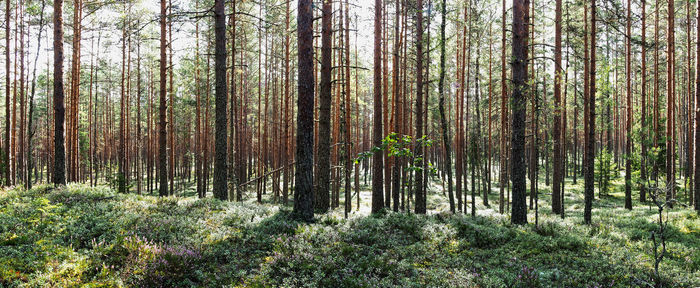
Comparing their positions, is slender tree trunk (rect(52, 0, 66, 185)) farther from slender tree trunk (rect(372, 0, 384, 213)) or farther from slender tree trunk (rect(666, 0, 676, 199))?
slender tree trunk (rect(666, 0, 676, 199))

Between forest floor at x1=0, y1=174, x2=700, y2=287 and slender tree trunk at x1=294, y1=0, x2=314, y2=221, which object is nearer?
forest floor at x1=0, y1=174, x2=700, y2=287

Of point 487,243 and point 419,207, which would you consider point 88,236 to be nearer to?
point 487,243

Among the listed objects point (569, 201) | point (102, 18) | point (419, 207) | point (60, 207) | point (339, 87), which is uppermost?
point (102, 18)

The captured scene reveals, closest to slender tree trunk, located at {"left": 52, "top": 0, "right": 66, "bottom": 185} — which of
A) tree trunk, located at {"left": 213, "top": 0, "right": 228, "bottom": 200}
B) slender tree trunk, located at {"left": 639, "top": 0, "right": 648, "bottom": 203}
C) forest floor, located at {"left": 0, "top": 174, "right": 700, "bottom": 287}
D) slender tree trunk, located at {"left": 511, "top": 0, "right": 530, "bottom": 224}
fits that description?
forest floor, located at {"left": 0, "top": 174, "right": 700, "bottom": 287}

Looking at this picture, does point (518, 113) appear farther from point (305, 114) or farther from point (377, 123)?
point (305, 114)

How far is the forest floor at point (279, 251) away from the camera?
16.5ft

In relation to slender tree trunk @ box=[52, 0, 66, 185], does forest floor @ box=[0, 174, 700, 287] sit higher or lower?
lower

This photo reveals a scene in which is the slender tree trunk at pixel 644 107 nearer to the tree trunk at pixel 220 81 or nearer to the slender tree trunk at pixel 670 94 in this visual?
the slender tree trunk at pixel 670 94

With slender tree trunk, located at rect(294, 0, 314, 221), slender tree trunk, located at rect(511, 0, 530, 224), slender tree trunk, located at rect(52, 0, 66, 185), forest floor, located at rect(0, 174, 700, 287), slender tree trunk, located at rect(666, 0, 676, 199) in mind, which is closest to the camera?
forest floor, located at rect(0, 174, 700, 287)

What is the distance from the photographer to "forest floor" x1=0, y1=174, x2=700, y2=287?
504 centimetres

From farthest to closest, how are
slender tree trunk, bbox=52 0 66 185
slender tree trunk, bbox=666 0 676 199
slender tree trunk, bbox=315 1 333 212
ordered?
slender tree trunk, bbox=666 0 676 199 → slender tree trunk, bbox=52 0 66 185 → slender tree trunk, bbox=315 1 333 212

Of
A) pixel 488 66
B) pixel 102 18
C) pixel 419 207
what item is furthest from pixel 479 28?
pixel 102 18

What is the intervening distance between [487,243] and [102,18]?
22.3 meters

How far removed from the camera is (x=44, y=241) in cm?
571
